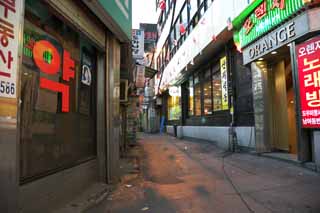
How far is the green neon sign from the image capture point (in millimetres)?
7786

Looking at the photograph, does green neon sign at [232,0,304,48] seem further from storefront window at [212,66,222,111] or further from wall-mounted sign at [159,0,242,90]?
storefront window at [212,66,222,111]

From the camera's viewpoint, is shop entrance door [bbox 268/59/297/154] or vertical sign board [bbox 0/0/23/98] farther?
shop entrance door [bbox 268/59/297/154]

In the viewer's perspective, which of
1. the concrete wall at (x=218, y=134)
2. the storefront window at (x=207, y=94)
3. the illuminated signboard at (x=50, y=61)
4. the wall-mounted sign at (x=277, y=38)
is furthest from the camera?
the storefront window at (x=207, y=94)

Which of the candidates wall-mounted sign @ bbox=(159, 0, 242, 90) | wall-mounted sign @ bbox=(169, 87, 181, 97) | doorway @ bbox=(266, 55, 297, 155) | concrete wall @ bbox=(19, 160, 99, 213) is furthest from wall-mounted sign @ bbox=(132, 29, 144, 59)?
wall-mounted sign @ bbox=(169, 87, 181, 97)

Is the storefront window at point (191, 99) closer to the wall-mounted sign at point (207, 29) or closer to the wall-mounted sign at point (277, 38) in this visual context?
the wall-mounted sign at point (207, 29)

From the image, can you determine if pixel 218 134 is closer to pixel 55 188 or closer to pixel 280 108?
pixel 280 108

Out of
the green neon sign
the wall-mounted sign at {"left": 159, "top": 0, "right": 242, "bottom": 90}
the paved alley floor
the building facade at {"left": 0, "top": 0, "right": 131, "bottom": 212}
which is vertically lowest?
the paved alley floor

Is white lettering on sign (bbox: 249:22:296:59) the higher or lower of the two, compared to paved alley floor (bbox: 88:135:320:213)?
higher

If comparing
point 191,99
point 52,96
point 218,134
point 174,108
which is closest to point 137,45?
point 218,134

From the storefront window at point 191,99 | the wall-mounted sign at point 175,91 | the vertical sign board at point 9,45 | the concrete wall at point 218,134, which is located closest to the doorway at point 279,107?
the concrete wall at point 218,134

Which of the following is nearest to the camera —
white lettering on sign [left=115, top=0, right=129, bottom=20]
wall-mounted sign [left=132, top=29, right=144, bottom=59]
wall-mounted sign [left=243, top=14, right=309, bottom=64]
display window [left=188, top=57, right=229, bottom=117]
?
white lettering on sign [left=115, top=0, right=129, bottom=20]

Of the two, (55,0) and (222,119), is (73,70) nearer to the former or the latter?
(55,0)

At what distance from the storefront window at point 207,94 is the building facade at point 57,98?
32.8ft

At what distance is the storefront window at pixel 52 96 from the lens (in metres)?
3.78
